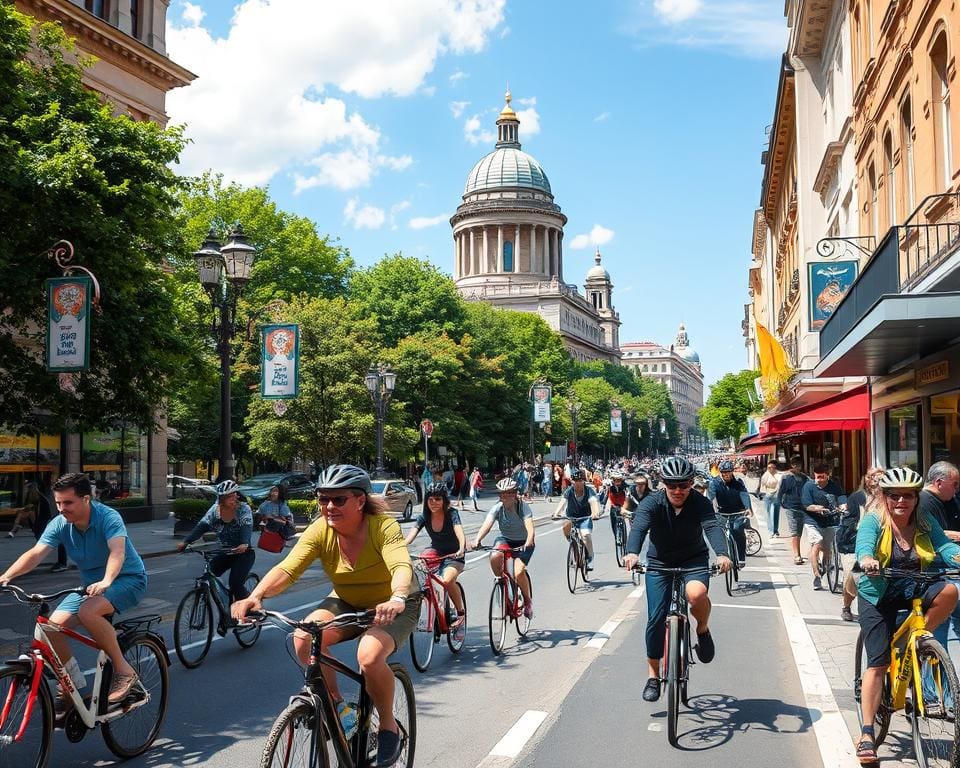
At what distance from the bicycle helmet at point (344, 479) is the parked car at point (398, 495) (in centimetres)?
2614

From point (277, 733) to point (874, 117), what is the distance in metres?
19.8

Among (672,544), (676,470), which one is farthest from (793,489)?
(676,470)

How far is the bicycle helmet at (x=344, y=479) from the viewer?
471 cm

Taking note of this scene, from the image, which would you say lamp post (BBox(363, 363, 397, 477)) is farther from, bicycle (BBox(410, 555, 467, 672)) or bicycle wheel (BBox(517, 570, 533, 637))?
bicycle (BBox(410, 555, 467, 672))

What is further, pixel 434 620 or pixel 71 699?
pixel 434 620

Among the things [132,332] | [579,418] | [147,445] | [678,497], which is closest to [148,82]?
[147,445]

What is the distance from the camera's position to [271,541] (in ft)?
33.8

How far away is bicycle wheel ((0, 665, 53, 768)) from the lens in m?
4.94

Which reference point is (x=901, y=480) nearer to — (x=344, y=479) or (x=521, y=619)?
(x=344, y=479)

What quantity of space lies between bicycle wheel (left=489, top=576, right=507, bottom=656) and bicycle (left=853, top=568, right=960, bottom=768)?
431 cm

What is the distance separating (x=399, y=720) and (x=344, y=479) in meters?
1.39

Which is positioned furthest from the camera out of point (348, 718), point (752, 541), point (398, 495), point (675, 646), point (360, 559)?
point (398, 495)

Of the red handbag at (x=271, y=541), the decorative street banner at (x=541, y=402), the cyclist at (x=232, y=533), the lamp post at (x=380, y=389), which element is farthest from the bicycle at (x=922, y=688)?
the decorative street banner at (x=541, y=402)

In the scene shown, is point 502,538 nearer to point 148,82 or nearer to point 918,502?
point 918,502
